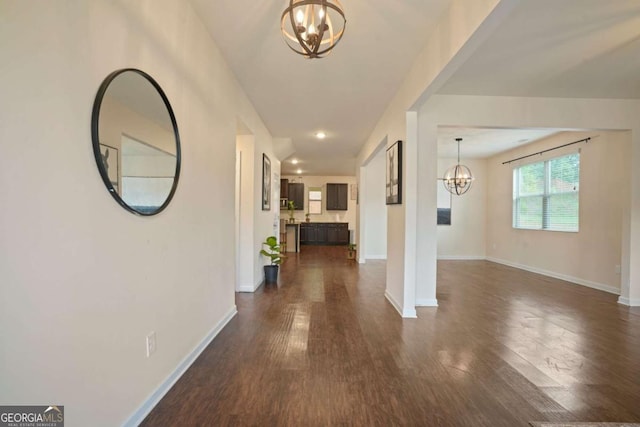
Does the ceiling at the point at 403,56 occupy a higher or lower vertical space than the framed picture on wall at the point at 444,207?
higher

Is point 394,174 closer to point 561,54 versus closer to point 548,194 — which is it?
point 561,54

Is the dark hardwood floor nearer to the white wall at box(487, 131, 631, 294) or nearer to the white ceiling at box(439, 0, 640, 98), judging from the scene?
the white wall at box(487, 131, 631, 294)

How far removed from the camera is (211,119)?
2.65 meters

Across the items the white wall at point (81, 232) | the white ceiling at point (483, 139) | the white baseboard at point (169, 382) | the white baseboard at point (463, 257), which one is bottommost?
the white baseboard at point (463, 257)

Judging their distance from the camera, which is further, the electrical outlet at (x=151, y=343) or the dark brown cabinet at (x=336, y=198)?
the dark brown cabinet at (x=336, y=198)

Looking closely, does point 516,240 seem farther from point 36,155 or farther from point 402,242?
point 36,155

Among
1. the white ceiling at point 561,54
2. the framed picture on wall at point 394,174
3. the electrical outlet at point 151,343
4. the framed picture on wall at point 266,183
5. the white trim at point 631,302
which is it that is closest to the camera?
the electrical outlet at point 151,343

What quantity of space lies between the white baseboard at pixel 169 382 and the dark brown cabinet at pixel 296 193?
25.7 ft

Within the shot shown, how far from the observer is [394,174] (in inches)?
152

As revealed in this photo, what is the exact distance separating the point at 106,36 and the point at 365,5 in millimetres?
1666

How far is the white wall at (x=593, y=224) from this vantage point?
4543 millimetres

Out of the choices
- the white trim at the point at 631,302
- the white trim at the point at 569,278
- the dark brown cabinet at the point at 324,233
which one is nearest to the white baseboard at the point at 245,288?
the white trim at the point at 631,302

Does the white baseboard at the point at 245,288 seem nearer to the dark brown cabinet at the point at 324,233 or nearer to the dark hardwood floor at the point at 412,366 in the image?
the dark hardwood floor at the point at 412,366

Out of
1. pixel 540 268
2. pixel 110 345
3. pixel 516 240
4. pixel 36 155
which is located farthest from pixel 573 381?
pixel 516 240
